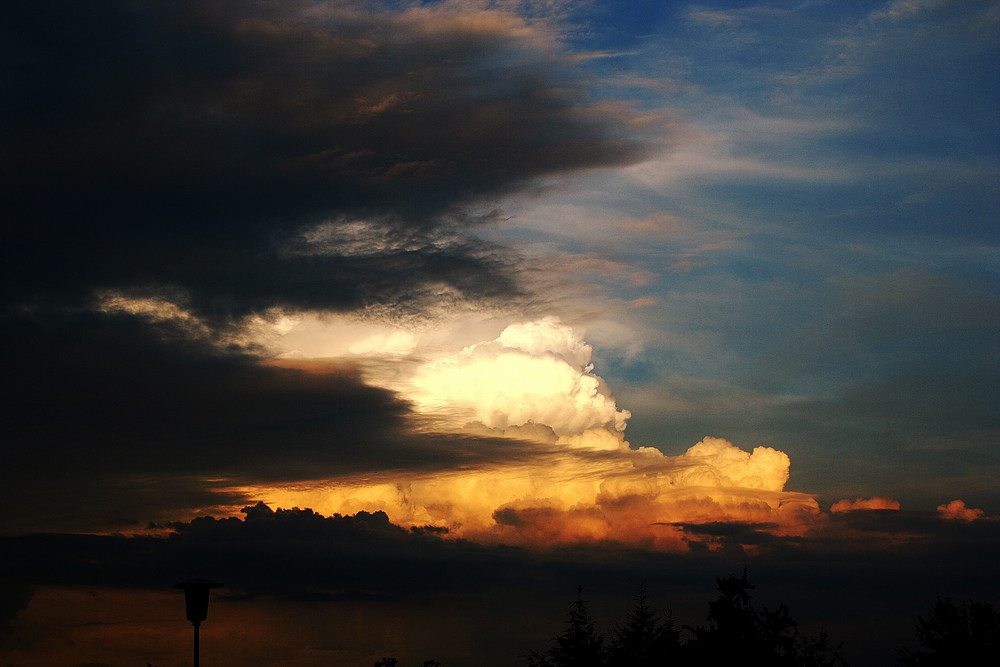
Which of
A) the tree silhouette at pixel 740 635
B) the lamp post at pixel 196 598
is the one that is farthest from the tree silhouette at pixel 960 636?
the lamp post at pixel 196 598

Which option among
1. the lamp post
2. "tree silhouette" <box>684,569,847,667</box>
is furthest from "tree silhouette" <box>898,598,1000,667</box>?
the lamp post

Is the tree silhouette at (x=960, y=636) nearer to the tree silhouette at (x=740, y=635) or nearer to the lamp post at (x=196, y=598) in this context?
the tree silhouette at (x=740, y=635)

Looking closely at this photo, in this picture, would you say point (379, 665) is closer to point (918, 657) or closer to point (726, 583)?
point (726, 583)

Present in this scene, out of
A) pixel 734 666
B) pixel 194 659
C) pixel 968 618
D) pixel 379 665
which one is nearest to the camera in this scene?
pixel 194 659

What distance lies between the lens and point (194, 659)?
98.4 ft

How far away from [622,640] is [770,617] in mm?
18503

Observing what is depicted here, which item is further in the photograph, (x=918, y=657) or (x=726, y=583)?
(x=726, y=583)

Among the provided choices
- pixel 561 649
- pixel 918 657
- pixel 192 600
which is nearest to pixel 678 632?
pixel 561 649

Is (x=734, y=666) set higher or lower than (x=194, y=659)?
lower

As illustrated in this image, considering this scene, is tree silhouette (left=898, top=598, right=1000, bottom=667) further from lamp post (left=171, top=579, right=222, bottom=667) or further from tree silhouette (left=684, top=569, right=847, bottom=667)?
lamp post (left=171, top=579, right=222, bottom=667)

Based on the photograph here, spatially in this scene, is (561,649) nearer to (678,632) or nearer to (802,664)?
(678,632)

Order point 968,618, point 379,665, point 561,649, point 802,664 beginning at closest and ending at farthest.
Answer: point 968,618
point 802,664
point 561,649
point 379,665

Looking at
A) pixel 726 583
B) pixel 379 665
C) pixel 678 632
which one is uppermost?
pixel 726 583

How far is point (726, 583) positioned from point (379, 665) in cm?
5138
